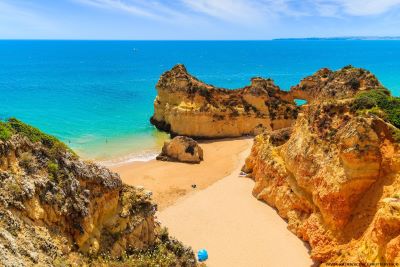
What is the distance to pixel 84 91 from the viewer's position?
237ft

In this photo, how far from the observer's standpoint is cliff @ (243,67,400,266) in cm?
1452

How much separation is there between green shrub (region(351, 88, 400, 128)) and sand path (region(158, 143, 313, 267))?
24.3ft

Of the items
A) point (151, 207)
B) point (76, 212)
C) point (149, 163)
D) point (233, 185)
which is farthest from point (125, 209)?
point (149, 163)

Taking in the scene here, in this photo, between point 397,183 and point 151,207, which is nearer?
point 151,207

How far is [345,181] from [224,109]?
24671 millimetres

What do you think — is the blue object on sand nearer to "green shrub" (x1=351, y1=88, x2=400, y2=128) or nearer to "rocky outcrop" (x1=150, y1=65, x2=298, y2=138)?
"green shrub" (x1=351, y1=88, x2=400, y2=128)

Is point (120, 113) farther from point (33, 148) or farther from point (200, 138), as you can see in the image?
point (33, 148)

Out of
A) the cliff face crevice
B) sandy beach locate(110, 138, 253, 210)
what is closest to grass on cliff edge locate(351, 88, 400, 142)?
sandy beach locate(110, 138, 253, 210)

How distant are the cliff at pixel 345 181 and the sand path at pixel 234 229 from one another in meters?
0.89

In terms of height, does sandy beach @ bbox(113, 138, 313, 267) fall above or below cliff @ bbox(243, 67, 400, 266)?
below

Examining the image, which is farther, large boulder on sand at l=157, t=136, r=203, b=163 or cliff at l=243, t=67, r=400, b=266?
large boulder on sand at l=157, t=136, r=203, b=163

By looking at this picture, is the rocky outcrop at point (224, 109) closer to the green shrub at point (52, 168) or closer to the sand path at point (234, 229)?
the sand path at point (234, 229)

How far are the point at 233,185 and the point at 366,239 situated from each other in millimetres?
12588

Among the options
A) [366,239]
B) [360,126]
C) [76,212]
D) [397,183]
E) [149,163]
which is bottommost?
[149,163]
